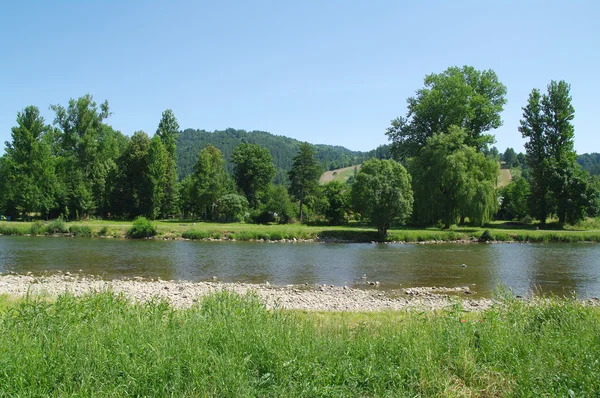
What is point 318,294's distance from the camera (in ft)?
57.7

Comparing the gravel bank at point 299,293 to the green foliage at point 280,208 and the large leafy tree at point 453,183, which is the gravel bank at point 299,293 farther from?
the green foliage at point 280,208

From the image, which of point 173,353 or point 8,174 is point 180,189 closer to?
point 8,174

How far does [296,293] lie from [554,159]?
53684 mm

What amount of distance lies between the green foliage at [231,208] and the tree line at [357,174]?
0.18m

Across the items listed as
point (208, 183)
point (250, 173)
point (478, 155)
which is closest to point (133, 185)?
point (208, 183)

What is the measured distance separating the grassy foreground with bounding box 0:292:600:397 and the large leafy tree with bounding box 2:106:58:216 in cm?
6150

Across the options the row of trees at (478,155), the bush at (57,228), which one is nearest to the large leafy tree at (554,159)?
the row of trees at (478,155)

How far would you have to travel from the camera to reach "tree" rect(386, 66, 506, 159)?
58.8m

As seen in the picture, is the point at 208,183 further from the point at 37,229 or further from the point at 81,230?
the point at 37,229

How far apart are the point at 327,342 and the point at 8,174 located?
7363cm

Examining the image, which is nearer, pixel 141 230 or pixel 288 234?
pixel 288 234

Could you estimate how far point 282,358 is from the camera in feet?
18.7

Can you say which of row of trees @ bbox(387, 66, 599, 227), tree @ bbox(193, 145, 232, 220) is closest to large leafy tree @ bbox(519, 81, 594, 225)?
row of trees @ bbox(387, 66, 599, 227)

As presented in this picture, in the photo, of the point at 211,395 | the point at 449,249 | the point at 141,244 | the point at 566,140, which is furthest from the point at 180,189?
the point at 211,395
